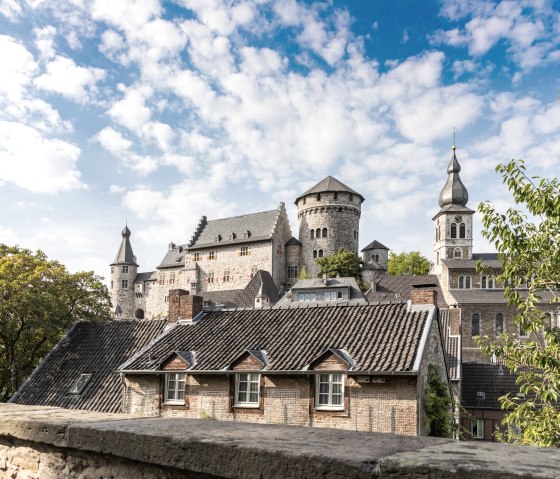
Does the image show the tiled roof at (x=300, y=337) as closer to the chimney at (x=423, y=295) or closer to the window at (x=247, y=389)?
the chimney at (x=423, y=295)

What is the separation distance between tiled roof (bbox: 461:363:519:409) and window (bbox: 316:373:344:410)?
59.7 feet

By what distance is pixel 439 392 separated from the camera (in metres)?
18.8

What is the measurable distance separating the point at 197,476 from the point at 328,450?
3.03 feet

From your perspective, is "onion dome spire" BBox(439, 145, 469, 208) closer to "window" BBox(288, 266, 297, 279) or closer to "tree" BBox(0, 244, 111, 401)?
"window" BBox(288, 266, 297, 279)

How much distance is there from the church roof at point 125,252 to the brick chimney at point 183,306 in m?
85.8

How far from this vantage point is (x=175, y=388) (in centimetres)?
2012

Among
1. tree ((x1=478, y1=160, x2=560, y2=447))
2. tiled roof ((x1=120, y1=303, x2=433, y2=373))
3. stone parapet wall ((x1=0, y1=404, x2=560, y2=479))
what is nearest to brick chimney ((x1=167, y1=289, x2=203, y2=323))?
tiled roof ((x1=120, y1=303, x2=433, y2=373))

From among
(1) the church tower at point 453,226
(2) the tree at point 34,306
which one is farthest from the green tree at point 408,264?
(2) the tree at point 34,306

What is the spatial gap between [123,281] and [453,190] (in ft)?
210

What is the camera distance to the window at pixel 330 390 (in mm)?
17594

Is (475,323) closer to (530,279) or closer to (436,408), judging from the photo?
(436,408)

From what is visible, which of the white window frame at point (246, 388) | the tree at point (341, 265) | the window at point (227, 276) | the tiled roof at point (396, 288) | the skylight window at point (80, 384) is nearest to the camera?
the white window frame at point (246, 388)

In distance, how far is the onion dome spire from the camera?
85438 millimetres

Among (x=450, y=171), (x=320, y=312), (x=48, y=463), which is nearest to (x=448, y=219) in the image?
(x=450, y=171)
